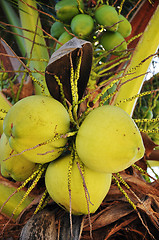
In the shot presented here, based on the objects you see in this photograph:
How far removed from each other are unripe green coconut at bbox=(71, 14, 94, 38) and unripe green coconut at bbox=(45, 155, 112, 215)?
61cm

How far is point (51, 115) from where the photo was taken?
706 mm

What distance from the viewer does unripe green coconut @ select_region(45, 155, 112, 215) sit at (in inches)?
28.8

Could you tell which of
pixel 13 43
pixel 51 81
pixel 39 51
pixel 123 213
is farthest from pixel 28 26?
pixel 123 213

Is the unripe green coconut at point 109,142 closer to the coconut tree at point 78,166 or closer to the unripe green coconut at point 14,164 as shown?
the coconut tree at point 78,166

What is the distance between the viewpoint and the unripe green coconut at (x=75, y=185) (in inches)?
28.8

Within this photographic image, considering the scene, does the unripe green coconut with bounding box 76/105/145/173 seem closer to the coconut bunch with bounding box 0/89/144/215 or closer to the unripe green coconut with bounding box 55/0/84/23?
the coconut bunch with bounding box 0/89/144/215

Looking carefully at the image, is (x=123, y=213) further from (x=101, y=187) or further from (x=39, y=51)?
(x=39, y=51)

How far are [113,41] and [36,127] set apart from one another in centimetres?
67

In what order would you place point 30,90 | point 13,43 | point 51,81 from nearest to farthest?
1. point 51,81
2. point 30,90
3. point 13,43

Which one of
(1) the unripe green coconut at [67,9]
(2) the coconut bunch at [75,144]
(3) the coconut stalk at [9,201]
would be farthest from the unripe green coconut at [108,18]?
(3) the coconut stalk at [9,201]

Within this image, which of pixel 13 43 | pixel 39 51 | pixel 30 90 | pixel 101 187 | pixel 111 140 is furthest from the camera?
pixel 13 43

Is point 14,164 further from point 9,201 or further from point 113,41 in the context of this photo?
point 113,41

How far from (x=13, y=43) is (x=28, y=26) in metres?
0.38

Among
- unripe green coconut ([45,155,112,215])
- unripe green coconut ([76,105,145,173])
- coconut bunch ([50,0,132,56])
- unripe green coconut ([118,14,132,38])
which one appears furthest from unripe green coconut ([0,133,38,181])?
unripe green coconut ([118,14,132,38])
